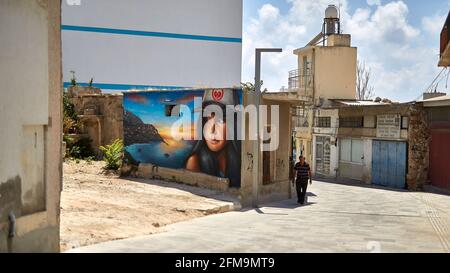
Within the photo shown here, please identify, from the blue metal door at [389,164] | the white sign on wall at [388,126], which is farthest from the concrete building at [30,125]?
the white sign on wall at [388,126]

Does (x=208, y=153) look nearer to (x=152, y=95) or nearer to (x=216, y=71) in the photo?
(x=152, y=95)

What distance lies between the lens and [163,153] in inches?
708

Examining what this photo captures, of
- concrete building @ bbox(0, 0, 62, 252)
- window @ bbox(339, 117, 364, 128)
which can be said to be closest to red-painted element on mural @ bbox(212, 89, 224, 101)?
concrete building @ bbox(0, 0, 62, 252)

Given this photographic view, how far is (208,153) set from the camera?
16.4 meters

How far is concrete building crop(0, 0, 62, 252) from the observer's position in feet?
21.6

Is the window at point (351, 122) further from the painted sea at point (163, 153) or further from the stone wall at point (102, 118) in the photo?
the painted sea at point (163, 153)

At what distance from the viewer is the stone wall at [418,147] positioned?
23109 millimetres

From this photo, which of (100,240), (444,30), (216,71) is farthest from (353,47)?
(100,240)

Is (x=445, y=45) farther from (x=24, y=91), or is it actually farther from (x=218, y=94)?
(x=24, y=91)

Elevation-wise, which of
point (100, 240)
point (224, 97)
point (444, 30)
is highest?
point (444, 30)

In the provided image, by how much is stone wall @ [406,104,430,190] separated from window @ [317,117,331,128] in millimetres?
6993

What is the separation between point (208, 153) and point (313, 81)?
17.5m

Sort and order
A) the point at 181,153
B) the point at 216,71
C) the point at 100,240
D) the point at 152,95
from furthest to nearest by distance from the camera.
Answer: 1. the point at 216,71
2. the point at 152,95
3. the point at 181,153
4. the point at 100,240

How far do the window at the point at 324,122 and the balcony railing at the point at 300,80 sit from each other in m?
2.70
